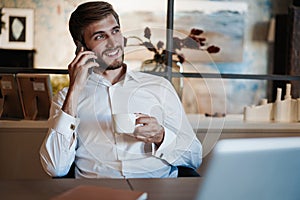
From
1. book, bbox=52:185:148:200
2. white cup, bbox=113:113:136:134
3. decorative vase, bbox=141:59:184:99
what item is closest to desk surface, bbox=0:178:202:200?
book, bbox=52:185:148:200

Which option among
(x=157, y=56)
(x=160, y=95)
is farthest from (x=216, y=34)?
(x=160, y=95)

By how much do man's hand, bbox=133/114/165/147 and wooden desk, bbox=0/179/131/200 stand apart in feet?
0.85

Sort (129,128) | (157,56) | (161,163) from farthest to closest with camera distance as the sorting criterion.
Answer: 1. (157,56)
2. (161,163)
3. (129,128)

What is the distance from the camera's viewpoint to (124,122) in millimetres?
1517

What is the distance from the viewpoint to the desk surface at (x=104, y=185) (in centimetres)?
120

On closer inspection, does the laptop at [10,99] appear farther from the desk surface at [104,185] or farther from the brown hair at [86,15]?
the desk surface at [104,185]

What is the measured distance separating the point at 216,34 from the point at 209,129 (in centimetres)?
380

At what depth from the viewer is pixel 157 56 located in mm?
2480

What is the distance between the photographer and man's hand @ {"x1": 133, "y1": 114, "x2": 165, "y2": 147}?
1.59 meters

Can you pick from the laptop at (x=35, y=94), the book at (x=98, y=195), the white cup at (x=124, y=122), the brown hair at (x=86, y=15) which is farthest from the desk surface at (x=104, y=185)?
the laptop at (x=35, y=94)

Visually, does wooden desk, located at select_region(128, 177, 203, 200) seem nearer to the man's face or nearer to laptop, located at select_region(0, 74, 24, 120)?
the man's face

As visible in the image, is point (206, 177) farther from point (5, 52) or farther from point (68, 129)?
point (5, 52)

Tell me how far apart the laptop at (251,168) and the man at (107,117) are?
31.4 inches

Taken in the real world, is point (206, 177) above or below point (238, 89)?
above
